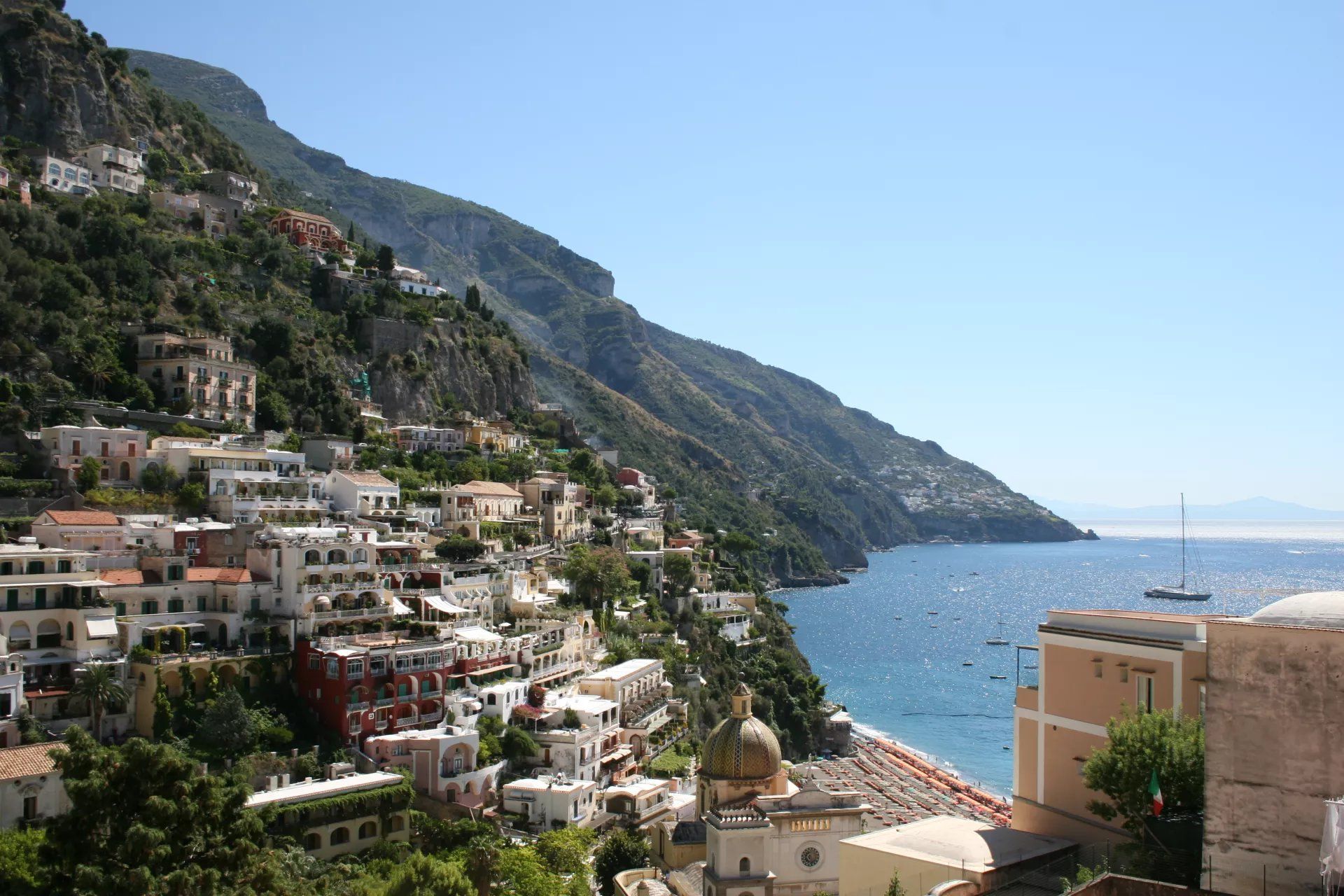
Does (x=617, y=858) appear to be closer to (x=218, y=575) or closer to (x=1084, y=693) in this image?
(x=1084, y=693)

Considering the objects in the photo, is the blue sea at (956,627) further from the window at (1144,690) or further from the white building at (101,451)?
the white building at (101,451)

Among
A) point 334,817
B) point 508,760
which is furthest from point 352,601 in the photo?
point 334,817

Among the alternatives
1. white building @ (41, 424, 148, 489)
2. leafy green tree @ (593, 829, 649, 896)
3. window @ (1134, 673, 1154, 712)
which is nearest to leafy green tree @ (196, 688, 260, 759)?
leafy green tree @ (593, 829, 649, 896)

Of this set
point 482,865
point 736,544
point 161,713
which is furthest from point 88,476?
point 736,544

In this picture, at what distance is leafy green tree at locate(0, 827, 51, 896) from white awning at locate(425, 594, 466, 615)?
17.6m

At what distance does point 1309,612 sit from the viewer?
12.3 meters

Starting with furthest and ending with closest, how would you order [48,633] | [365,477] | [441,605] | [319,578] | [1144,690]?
1. [365,477]
2. [441,605]
3. [319,578]
4. [48,633]
5. [1144,690]

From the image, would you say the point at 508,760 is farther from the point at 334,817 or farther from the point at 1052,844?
the point at 1052,844

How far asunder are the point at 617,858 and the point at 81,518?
70.0ft

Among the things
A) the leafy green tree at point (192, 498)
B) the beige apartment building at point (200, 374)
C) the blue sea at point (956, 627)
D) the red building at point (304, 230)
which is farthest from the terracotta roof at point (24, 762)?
the red building at point (304, 230)

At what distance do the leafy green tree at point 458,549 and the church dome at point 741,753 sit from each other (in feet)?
65.4

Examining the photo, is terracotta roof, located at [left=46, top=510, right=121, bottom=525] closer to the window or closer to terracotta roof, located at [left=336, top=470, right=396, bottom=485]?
terracotta roof, located at [left=336, top=470, right=396, bottom=485]

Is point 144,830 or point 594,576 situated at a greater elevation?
point 594,576

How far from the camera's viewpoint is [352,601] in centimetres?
3894
